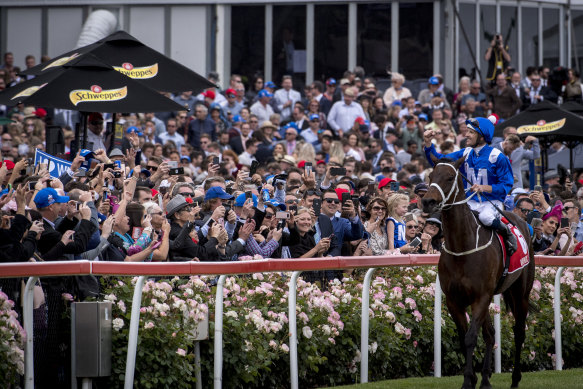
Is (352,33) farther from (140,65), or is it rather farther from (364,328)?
(364,328)

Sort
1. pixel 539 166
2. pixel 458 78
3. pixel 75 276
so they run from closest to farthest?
pixel 75 276
pixel 539 166
pixel 458 78

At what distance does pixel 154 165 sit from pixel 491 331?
502 centimetres

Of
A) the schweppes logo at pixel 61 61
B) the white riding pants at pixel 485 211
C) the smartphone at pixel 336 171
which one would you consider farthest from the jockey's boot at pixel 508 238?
the schweppes logo at pixel 61 61

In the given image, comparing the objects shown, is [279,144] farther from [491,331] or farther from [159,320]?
[159,320]

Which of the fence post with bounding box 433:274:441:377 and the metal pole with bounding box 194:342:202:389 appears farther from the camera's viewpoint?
the fence post with bounding box 433:274:441:377

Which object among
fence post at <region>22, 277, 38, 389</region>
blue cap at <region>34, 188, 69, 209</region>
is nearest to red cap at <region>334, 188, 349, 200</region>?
blue cap at <region>34, 188, 69, 209</region>

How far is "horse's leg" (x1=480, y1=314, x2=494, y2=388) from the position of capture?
794 centimetres

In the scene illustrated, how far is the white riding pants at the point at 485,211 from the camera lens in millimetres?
8328

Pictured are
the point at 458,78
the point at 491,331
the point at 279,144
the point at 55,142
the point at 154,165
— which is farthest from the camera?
the point at 458,78

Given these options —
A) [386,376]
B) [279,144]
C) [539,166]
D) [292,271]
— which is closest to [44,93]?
[292,271]

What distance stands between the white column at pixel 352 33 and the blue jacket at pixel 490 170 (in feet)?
48.5

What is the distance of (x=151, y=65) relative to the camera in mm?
11352

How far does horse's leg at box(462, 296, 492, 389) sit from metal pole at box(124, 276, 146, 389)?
250cm

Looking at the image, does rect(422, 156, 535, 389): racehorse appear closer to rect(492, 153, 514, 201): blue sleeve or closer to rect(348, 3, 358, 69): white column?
rect(492, 153, 514, 201): blue sleeve
